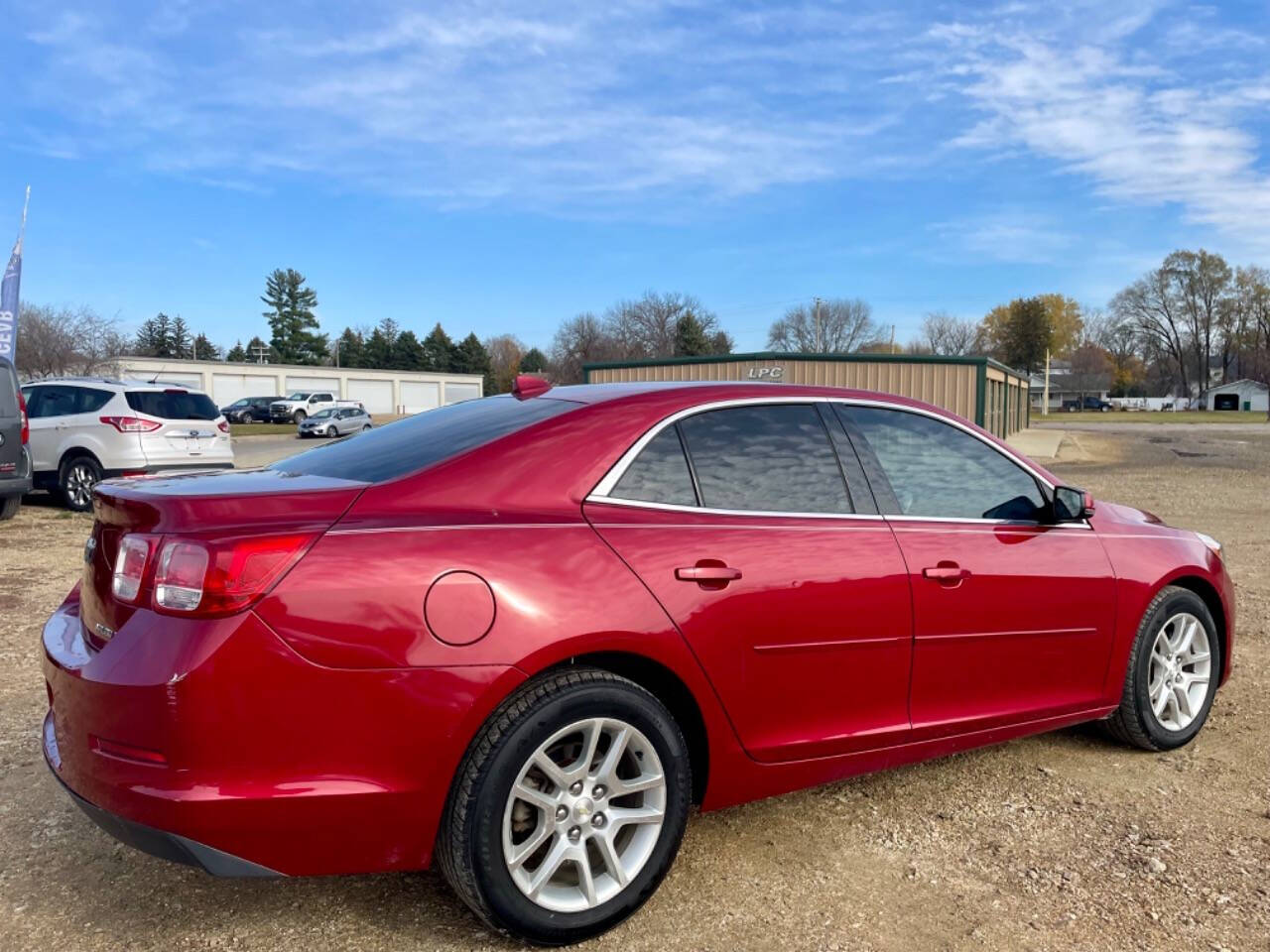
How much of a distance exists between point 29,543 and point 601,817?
9061 mm

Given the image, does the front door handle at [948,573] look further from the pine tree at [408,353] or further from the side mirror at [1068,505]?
the pine tree at [408,353]

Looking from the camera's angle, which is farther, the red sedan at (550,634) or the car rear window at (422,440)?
the car rear window at (422,440)

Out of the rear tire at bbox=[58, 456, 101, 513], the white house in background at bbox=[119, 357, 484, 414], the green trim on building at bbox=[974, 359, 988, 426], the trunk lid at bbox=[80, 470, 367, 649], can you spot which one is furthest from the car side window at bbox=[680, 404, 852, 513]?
the white house in background at bbox=[119, 357, 484, 414]

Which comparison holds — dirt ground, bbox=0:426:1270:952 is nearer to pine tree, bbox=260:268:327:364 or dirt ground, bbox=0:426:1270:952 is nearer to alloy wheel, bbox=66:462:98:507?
alloy wheel, bbox=66:462:98:507

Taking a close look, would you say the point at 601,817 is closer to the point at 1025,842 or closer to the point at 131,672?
the point at 131,672

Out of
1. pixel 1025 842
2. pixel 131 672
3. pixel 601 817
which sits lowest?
pixel 1025 842

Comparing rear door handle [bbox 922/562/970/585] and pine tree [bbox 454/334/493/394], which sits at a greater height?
pine tree [bbox 454/334/493/394]

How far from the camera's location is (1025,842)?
10.9 feet

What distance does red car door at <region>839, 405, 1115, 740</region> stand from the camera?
3.32 metres

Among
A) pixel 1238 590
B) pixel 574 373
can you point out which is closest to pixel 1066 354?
pixel 574 373

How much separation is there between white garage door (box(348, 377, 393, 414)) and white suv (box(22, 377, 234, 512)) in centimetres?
6347

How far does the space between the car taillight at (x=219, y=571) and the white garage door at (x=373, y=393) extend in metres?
74.2

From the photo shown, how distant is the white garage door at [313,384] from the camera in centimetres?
6944

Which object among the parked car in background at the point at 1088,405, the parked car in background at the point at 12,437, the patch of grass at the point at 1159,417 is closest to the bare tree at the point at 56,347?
the parked car in background at the point at 12,437
